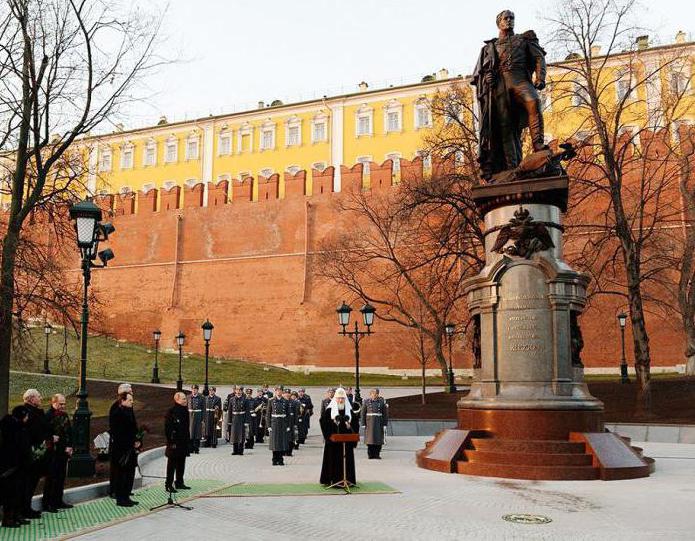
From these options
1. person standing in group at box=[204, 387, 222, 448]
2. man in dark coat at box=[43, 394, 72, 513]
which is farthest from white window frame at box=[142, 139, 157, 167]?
man in dark coat at box=[43, 394, 72, 513]

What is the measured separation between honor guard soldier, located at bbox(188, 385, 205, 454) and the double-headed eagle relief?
28.9ft

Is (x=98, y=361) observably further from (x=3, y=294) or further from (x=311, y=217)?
(x=3, y=294)

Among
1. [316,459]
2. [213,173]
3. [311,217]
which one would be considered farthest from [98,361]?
[316,459]

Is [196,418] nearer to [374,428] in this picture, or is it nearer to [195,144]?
[374,428]

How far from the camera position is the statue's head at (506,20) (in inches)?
496

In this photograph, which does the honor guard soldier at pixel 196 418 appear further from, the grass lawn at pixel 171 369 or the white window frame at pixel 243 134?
the white window frame at pixel 243 134

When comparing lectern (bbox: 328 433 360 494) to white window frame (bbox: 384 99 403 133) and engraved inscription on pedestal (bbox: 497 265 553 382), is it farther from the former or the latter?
white window frame (bbox: 384 99 403 133)

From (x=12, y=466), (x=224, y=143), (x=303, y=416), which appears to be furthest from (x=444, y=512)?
(x=224, y=143)

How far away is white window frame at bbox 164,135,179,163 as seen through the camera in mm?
62438

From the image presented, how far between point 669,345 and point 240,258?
2957 centimetres

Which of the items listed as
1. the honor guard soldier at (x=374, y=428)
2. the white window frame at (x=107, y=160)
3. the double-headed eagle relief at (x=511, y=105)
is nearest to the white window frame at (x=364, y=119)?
the white window frame at (x=107, y=160)

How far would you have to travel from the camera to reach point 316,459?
14.9 metres

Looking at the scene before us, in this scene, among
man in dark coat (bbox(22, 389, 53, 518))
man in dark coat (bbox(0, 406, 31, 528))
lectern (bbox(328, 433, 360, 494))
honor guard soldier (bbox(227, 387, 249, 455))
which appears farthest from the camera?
honor guard soldier (bbox(227, 387, 249, 455))

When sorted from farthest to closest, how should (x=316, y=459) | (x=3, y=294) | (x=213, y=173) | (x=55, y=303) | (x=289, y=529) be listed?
(x=213, y=173), (x=55, y=303), (x=3, y=294), (x=316, y=459), (x=289, y=529)
